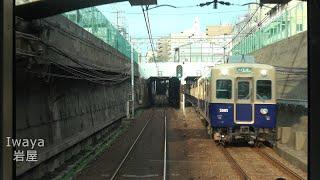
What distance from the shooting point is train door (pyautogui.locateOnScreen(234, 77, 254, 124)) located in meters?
22.5

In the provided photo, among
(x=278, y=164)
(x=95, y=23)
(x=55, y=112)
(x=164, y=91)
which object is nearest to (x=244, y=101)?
(x=278, y=164)

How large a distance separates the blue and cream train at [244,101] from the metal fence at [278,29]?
3084mm

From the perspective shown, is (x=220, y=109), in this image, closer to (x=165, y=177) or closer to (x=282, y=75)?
(x=165, y=177)

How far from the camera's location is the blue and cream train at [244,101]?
22.3 m

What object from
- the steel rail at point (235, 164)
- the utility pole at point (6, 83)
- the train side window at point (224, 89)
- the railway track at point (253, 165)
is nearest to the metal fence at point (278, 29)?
the train side window at point (224, 89)

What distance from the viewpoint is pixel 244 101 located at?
22.5 m

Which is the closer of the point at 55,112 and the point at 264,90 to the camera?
the point at 55,112

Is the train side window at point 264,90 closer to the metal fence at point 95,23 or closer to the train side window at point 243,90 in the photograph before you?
the train side window at point 243,90

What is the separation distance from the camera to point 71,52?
2036 centimetres

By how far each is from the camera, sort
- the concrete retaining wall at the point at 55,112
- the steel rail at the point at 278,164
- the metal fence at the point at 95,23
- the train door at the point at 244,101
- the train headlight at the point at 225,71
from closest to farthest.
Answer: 1. the concrete retaining wall at the point at 55,112
2. the steel rail at the point at 278,164
3. the train door at the point at 244,101
4. the train headlight at the point at 225,71
5. the metal fence at the point at 95,23

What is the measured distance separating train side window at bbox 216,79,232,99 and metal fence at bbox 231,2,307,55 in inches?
161

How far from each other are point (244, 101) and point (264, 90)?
975 millimetres

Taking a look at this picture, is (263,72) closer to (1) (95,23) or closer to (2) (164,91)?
(1) (95,23)

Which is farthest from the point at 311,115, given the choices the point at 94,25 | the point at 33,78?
the point at 94,25
